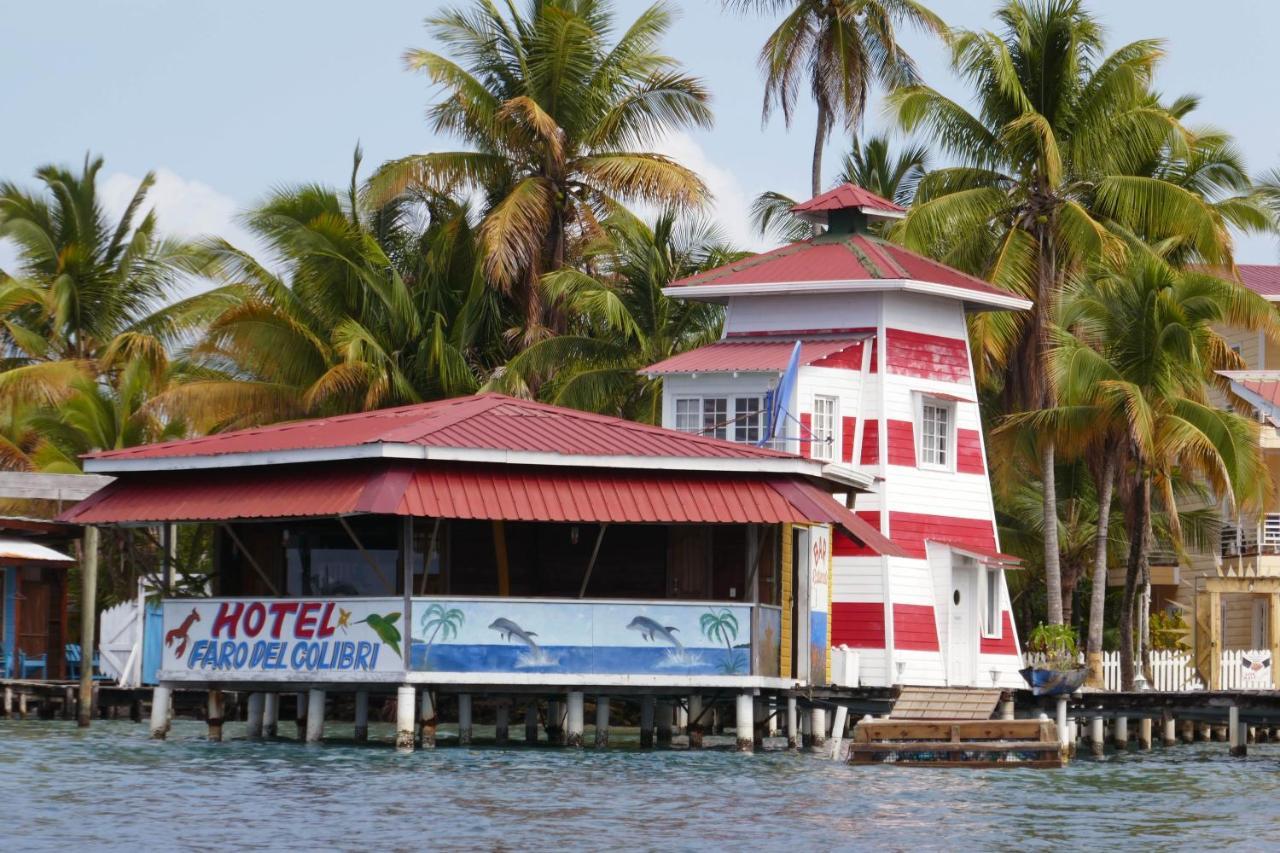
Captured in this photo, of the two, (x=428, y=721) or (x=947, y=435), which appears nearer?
(x=428, y=721)

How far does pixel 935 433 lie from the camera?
40125 mm

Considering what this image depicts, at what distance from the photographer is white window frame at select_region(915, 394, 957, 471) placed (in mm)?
39531

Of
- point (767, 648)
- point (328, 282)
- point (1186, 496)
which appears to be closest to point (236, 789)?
point (767, 648)

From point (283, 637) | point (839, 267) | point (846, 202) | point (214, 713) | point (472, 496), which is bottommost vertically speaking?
point (214, 713)

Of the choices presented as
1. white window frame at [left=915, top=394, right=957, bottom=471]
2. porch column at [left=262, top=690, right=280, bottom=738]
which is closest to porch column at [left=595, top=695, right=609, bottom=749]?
porch column at [left=262, top=690, right=280, bottom=738]

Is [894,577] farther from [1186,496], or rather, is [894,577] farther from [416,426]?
[1186,496]

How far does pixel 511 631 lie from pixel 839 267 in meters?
11.8

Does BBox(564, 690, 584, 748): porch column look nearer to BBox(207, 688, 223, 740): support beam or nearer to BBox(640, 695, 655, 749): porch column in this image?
BBox(640, 695, 655, 749): porch column

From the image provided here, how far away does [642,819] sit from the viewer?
24000 mm

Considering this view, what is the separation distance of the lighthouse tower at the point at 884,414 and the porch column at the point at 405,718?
871cm

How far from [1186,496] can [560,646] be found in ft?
90.0

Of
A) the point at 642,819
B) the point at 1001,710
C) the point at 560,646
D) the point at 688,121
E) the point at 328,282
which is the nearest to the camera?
the point at 642,819

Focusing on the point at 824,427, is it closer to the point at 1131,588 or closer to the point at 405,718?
the point at 1131,588

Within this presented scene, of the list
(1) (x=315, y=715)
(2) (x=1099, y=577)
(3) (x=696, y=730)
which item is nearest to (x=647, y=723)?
(3) (x=696, y=730)
